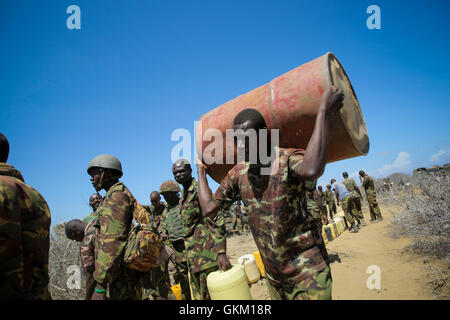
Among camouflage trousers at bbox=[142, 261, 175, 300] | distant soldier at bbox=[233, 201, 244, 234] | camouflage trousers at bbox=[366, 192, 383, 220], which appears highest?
camouflage trousers at bbox=[142, 261, 175, 300]

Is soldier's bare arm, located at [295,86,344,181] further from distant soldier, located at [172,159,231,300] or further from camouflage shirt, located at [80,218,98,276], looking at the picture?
camouflage shirt, located at [80,218,98,276]

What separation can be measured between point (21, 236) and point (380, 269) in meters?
5.94

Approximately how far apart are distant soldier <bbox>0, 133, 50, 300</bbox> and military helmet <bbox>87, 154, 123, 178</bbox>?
99 centimetres

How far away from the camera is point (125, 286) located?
2480 millimetres

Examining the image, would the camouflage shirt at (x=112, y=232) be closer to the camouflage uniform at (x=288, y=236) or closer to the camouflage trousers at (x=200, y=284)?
the camouflage trousers at (x=200, y=284)

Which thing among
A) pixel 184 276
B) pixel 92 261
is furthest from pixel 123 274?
pixel 184 276

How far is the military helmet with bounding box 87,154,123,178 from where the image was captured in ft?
9.23

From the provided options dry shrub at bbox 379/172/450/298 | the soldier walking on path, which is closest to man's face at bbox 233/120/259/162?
the soldier walking on path

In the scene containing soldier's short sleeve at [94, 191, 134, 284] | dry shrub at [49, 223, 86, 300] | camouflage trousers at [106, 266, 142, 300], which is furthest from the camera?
dry shrub at [49, 223, 86, 300]

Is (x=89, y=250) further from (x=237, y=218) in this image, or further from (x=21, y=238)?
(x=237, y=218)

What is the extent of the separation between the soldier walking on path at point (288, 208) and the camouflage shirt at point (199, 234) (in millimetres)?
1327

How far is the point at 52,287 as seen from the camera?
5.48 meters
